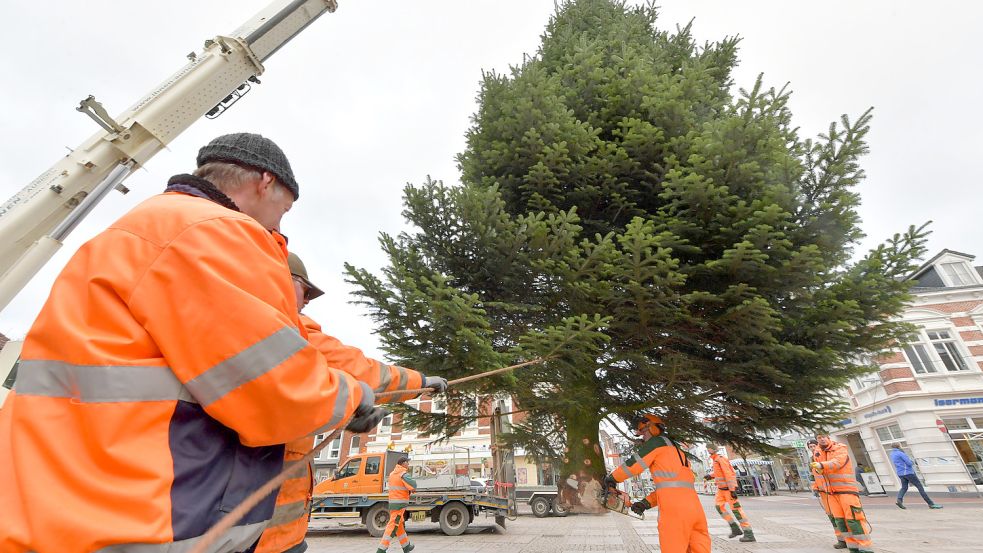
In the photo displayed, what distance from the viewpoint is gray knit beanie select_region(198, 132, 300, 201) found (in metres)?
1.63

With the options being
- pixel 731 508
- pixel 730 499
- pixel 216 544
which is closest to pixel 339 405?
pixel 216 544

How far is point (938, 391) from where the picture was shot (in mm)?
20859

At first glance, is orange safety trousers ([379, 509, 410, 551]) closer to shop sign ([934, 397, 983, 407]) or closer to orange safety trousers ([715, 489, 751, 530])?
orange safety trousers ([715, 489, 751, 530])

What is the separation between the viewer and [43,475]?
84 centimetres

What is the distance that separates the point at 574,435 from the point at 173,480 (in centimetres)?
570

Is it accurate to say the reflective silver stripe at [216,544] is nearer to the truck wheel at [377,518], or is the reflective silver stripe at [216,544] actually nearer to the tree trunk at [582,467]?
the tree trunk at [582,467]

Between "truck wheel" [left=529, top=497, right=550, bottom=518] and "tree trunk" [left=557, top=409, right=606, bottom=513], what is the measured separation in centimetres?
1334

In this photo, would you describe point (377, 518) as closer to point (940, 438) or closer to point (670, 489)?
point (670, 489)

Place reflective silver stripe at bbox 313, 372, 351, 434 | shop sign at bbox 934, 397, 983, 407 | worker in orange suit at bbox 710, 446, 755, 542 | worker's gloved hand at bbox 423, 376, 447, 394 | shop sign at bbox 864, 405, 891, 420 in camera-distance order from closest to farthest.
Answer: reflective silver stripe at bbox 313, 372, 351, 434 < worker's gloved hand at bbox 423, 376, 447, 394 < worker in orange suit at bbox 710, 446, 755, 542 < shop sign at bbox 934, 397, 983, 407 < shop sign at bbox 864, 405, 891, 420

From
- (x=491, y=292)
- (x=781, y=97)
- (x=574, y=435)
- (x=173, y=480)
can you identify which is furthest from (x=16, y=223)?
(x=781, y=97)

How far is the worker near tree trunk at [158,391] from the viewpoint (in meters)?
0.84

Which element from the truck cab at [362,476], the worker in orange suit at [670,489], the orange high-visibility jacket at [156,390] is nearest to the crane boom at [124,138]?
the orange high-visibility jacket at [156,390]

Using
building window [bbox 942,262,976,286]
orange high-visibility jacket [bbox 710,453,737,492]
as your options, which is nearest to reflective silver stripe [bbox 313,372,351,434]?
orange high-visibility jacket [bbox 710,453,737,492]

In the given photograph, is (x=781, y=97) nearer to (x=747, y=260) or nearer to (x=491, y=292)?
(x=747, y=260)
